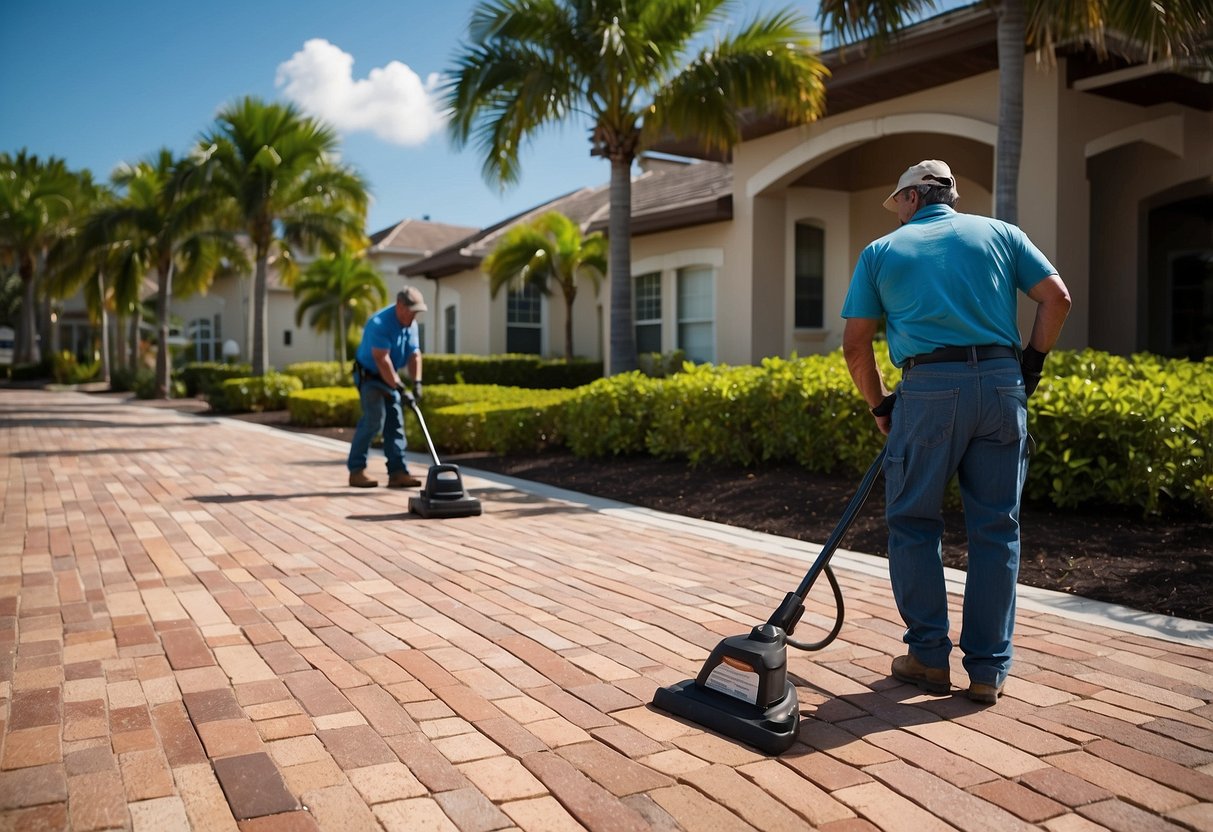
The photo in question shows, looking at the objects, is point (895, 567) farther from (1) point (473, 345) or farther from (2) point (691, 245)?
(1) point (473, 345)

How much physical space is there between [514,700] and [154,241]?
28819 millimetres

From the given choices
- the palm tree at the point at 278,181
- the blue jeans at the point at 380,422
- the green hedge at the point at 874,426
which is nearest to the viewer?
the green hedge at the point at 874,426

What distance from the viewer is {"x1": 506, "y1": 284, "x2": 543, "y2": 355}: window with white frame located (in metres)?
25.4

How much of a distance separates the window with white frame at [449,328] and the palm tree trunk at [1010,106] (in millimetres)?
19765

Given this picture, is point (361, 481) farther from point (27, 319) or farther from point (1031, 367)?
point (27, 319)

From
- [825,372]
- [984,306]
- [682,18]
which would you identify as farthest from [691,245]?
[984,306]

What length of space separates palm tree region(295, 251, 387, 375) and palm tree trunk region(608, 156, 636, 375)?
56.2 feet

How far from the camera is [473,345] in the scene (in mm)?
25953

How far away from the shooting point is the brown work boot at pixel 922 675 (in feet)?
12.5

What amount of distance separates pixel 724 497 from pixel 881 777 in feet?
18.0

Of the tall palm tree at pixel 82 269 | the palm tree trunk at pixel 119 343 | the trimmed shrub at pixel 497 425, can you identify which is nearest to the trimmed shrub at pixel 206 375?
the tall palm tree at pixel 82 269

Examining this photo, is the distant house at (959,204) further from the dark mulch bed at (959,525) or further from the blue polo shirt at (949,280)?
the blue polo shirt at (949,280)

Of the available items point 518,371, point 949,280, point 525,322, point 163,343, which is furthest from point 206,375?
point 949,280

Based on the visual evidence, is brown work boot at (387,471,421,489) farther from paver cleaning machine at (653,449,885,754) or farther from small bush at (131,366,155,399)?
small bush at (131,366,155,399)
